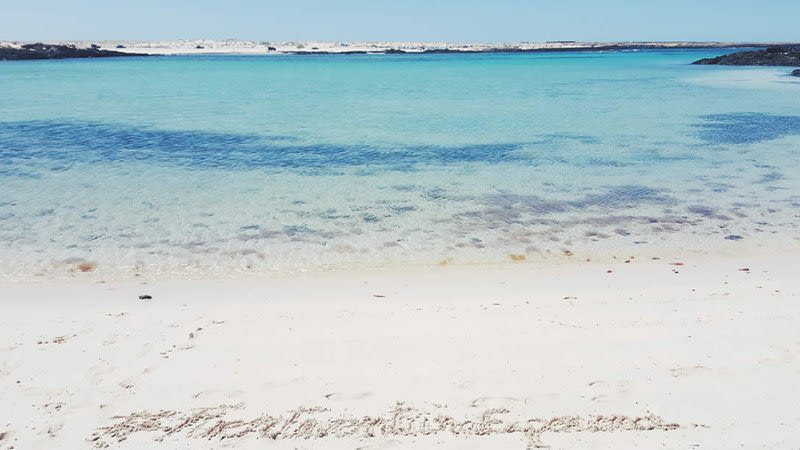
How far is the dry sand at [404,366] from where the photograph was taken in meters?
3.90

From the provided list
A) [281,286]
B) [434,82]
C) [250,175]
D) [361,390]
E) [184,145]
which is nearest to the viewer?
[361,390]

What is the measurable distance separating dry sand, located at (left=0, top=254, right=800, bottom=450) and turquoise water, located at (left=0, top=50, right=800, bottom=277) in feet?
4.98

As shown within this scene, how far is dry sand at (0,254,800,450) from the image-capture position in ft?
12.8

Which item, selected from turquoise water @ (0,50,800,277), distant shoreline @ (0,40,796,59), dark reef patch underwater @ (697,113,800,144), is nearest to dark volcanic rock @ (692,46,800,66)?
turquoise water @ (0,50,800,277)

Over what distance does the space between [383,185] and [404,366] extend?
25.1ft

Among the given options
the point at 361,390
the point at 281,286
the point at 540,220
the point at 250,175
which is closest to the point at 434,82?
the point at 250,175

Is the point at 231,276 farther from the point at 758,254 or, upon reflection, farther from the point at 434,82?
the point at 434,82

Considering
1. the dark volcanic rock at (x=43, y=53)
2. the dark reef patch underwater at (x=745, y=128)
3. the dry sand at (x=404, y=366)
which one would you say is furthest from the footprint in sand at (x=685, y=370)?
the dark volcanic rock at (x=43, y=53)

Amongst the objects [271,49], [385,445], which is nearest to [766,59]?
[385,445]

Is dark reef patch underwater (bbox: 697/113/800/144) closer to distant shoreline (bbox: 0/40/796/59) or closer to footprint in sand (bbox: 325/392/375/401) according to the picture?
footprint in sand (bbox: 325/392/375/401)

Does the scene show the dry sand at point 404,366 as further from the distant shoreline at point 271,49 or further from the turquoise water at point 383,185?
the distant shoreline at point 271,49

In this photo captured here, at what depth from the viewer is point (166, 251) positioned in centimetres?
846

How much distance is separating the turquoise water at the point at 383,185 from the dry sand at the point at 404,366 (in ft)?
4.98

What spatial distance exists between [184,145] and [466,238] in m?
10.9
